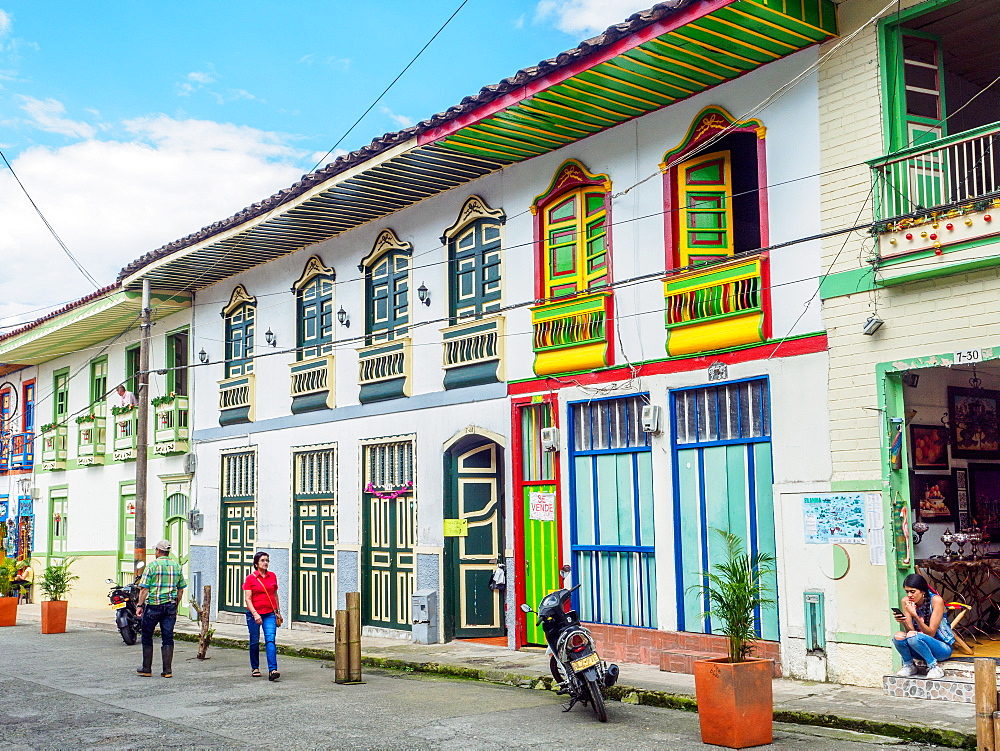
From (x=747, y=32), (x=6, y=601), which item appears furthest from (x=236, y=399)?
(x=747, y=32)

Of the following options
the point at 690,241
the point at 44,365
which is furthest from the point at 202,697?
the point at 44,365

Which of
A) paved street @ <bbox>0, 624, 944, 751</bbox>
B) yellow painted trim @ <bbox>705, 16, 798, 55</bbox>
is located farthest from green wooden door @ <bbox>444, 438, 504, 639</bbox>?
yellow painted trim @ <bbox>705, 16, 798, 55</bbox>

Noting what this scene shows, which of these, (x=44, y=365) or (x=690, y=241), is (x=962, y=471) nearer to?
(x=690, y=241)

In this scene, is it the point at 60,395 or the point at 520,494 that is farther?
the point at 60,395

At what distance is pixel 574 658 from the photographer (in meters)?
10.3

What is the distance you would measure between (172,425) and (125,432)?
10.6 feet

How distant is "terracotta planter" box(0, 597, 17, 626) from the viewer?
22797mm

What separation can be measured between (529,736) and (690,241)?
6237mm

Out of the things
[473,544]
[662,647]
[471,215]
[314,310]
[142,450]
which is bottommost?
[662,647]

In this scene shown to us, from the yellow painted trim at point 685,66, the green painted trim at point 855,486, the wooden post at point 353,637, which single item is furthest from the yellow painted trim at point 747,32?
the wooden post at point 353,637

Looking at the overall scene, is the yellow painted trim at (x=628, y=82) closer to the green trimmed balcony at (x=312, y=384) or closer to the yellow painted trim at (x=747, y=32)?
the yellow painted trim at (x=747, y=32)

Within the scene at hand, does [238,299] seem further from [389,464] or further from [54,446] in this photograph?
[54,446]

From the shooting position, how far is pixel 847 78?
11.3m

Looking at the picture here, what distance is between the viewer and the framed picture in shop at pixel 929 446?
38.9 ft
